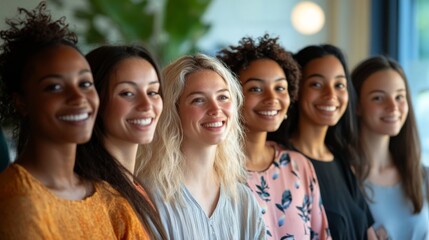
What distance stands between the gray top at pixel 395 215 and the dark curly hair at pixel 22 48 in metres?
1.58

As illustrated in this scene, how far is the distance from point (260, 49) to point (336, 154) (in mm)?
603

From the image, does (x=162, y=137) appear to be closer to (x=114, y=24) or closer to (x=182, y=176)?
(x=182, y=176)

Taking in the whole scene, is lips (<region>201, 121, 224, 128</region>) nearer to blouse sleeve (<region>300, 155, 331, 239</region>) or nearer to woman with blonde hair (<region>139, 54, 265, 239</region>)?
woman with blonde hair (<region>139, 54, 265, 239</region>)

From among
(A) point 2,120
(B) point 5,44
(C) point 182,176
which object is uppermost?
(B) point 5,44

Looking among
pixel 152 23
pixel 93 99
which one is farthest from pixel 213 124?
pixel 152 23

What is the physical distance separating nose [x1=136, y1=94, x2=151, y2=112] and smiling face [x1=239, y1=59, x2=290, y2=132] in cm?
60

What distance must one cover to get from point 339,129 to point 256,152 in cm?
53

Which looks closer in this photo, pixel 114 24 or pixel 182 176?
A: pixel 182 176

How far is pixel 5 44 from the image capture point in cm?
161

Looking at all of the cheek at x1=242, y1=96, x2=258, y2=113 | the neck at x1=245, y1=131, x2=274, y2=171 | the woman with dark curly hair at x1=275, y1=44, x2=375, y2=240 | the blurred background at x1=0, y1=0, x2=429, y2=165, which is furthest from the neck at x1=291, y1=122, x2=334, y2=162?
the blurred background at x1=0, y1=0, x2=429, y2=165

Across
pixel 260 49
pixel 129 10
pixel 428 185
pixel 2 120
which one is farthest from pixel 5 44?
pixel 129 10

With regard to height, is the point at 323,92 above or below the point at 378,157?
above

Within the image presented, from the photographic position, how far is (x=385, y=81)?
9.24 feet

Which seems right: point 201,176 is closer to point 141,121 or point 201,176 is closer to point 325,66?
point 141,121
